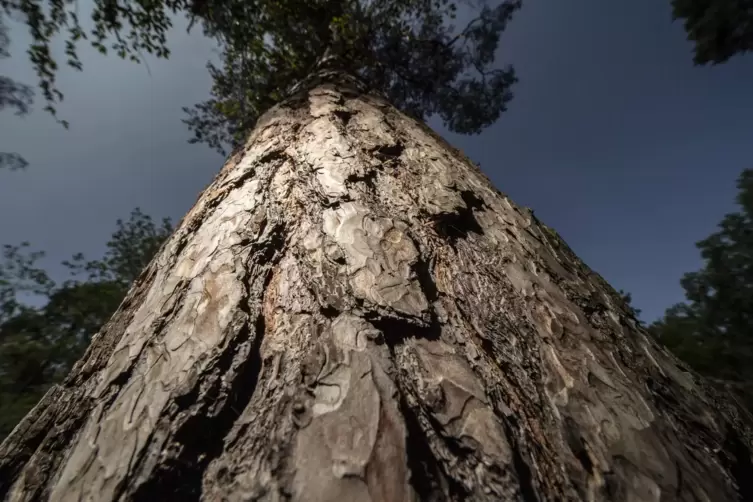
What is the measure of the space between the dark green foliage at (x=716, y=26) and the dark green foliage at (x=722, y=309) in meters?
3.38

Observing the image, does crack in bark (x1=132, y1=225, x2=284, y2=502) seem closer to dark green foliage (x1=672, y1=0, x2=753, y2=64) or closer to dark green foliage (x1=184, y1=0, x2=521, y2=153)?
dark green foliage (x1=184, y1=0, x2=521, y2=153)

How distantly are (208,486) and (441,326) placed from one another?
569mm

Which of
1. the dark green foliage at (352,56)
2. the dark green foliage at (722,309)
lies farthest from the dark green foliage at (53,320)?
the dark green foliage at (722,309)

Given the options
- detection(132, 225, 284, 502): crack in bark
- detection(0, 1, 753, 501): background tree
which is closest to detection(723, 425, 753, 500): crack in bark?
detection(0, 1, 753, 501): background tree

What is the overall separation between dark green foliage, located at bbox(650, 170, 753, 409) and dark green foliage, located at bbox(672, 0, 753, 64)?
3.38 metres

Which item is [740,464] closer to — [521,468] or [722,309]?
[521,468]

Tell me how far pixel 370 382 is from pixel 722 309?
29.4ft

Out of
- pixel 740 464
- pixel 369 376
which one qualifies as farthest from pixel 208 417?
pixel 740 464

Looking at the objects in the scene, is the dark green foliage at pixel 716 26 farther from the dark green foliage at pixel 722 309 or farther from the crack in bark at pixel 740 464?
the crack in bark at pixel 740 464

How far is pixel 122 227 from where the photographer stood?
9953 millimetres

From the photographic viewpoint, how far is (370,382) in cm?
69

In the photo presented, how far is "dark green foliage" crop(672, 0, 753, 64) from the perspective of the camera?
232 inches

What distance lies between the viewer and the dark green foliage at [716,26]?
589 centimetres

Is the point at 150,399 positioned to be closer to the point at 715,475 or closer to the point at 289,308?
the point at 289,308
